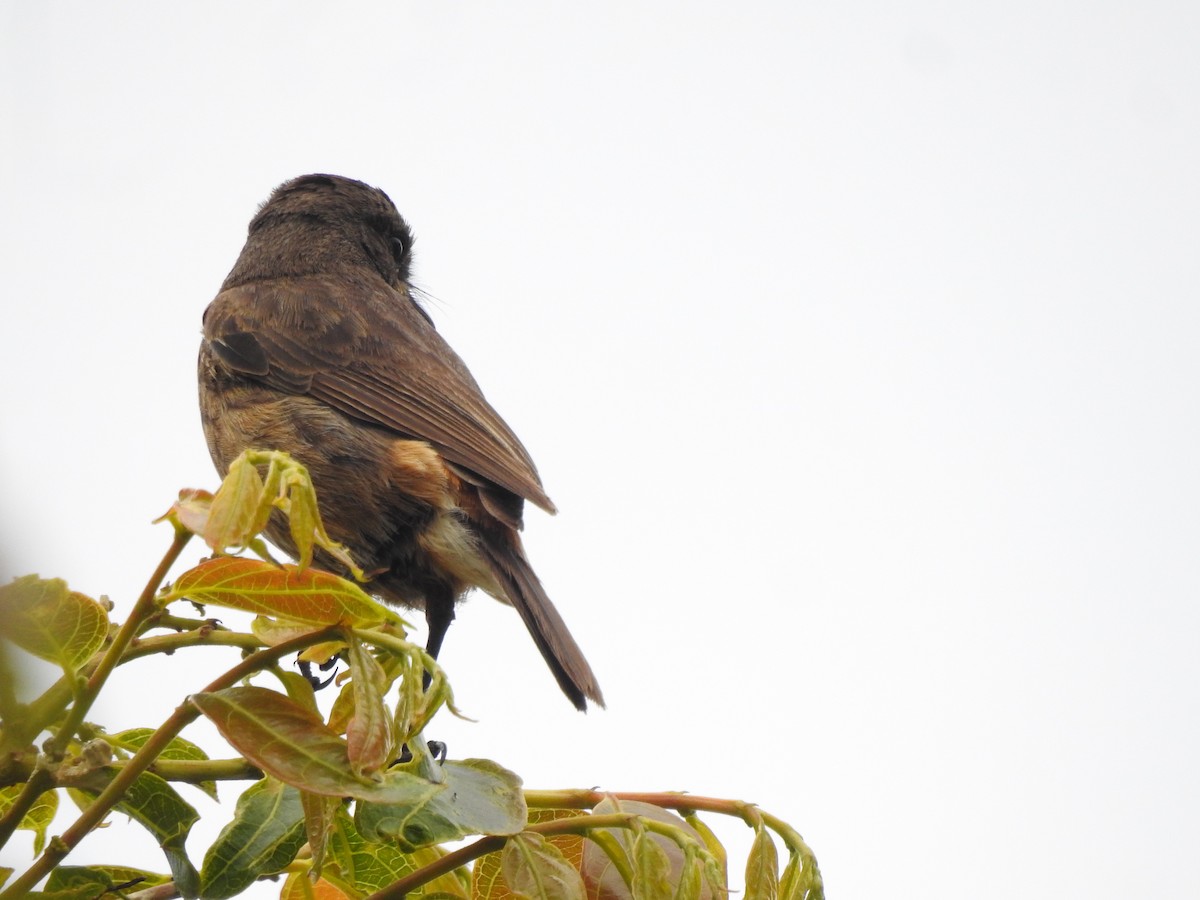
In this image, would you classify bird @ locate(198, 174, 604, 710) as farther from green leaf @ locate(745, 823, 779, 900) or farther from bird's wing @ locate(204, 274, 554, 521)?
green leaf @ locate(745, 823, 779, 900)

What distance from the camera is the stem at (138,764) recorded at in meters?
1.40

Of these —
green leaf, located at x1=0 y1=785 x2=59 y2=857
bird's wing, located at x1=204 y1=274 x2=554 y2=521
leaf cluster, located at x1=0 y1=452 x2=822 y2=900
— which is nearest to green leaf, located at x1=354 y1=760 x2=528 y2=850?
leaf cluster, located at x1=0 y1=452 x2=822 y2=900

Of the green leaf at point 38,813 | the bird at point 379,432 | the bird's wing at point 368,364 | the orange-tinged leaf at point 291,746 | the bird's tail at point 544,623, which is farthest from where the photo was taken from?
the bird's wing at point 368,364

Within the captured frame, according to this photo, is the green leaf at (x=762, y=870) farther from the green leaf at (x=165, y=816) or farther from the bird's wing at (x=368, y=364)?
the bird's wing at (x=368, y=364)

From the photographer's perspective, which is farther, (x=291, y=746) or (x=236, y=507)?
(x=291, y=746)

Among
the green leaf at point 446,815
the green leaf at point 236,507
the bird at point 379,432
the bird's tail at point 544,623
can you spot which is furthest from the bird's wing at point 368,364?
the green leaf at point 236,507

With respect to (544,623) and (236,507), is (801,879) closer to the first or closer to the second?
(236,507)

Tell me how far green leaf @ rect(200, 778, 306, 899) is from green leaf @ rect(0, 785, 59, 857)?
0.27m

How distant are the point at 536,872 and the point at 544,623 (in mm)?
2000

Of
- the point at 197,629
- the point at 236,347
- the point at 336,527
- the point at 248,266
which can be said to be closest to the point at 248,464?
the point at 197,629

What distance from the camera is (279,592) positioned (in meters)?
1.58

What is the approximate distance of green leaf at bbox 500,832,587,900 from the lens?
5.42ft

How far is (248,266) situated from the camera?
5.99 m

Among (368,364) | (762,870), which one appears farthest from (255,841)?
(368,364)
